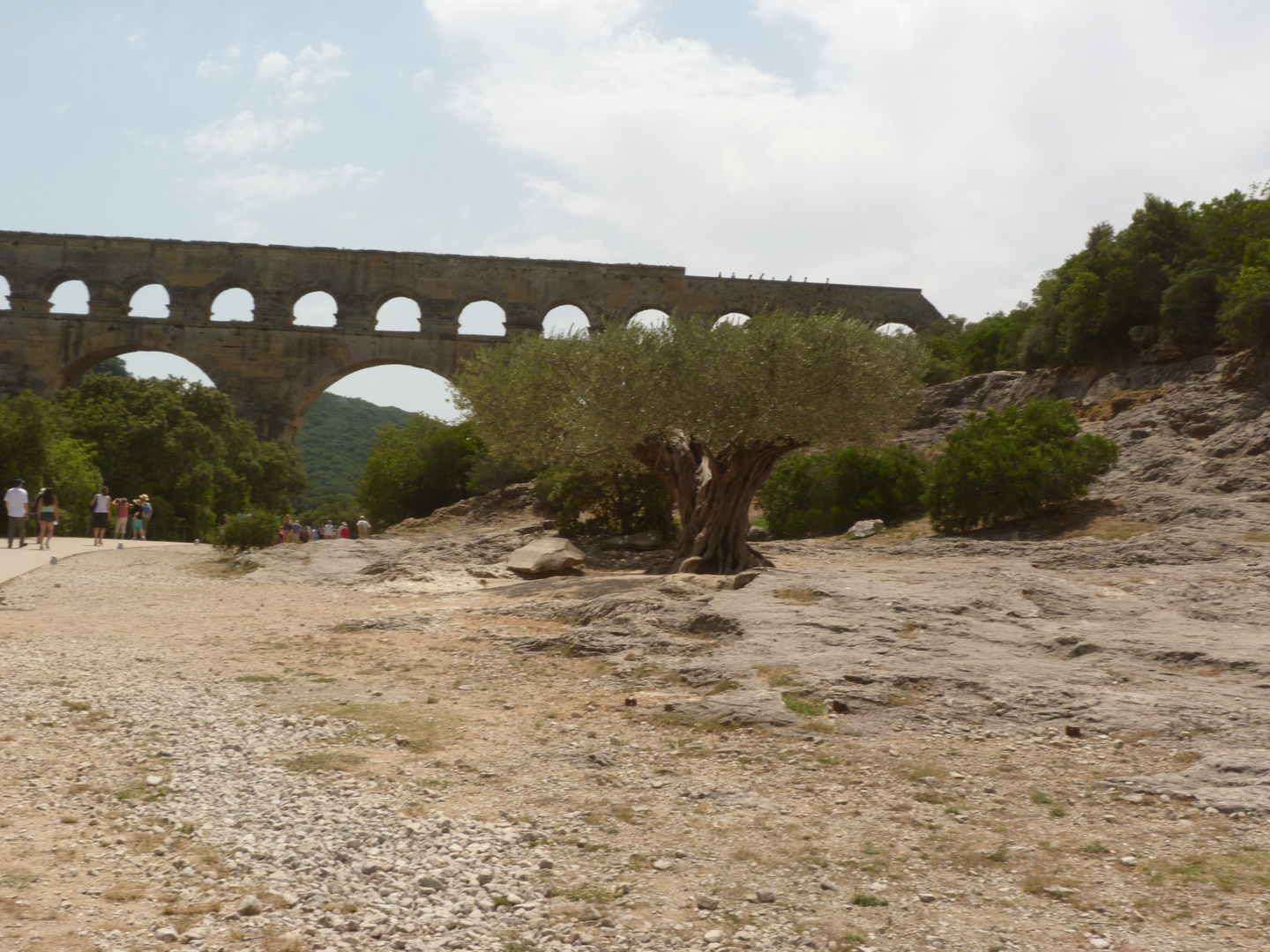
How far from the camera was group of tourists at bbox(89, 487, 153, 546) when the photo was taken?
683 inches

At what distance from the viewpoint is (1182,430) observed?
50.3 ft

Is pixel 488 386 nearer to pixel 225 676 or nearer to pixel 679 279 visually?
pixel 225 676

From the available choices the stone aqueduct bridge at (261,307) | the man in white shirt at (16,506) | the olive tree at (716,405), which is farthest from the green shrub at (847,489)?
the man in white shirt at (16,506)

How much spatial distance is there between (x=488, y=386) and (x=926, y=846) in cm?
1230

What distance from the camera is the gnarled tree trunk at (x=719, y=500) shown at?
483 inches

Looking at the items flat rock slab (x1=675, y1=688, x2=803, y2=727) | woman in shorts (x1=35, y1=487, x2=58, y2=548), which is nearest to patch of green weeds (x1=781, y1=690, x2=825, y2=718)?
flat rock slab (x1=675, y1=688, x2=803, y2=727)

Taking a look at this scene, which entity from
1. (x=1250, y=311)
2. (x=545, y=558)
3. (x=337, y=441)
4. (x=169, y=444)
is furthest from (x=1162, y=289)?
(x=337, y=441)

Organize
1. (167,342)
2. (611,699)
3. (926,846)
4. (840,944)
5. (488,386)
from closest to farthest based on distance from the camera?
(840,944), (926,846), (611,699), (488,386), (167,342)

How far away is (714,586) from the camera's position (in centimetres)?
964

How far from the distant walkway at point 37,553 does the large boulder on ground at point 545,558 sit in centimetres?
A: 562

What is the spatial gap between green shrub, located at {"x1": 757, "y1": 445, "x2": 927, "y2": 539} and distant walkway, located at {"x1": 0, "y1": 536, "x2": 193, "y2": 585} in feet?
36.6

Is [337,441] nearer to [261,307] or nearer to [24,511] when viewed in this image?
[261,307]

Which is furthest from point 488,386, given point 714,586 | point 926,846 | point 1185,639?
point 926,846

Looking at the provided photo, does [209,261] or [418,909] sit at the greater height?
[209,261]
